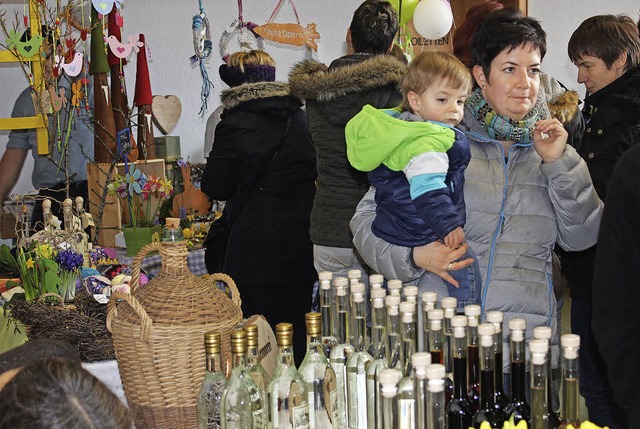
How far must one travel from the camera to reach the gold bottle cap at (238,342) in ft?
4.79

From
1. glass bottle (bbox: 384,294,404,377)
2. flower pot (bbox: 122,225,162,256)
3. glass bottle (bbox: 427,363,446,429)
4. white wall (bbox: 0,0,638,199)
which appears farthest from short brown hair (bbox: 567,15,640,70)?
white wall (bbox: 0,0,638,199)

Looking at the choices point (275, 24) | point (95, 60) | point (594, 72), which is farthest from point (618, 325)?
point (275, 24)

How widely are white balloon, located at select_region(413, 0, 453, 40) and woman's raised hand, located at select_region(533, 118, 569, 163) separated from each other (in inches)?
104

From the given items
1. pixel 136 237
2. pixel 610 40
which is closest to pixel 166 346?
pixel 610 40

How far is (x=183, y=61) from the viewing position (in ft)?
21.0

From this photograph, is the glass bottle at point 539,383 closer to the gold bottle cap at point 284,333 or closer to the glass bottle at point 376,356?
the glass bottle at point 376,356

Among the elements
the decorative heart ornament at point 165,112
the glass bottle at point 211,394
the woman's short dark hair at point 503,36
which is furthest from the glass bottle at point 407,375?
the decorative heart ornament at point 165,112

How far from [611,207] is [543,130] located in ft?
1.91

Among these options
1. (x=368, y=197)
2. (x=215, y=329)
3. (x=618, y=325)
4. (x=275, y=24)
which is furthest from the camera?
(x=275, y=24)

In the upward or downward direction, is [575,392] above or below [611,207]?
below

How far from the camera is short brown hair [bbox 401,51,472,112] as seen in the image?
2.06m

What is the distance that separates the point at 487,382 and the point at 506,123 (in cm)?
77

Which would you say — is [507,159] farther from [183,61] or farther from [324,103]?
[183,61]

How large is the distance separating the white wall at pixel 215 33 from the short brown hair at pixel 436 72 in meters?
4.43
